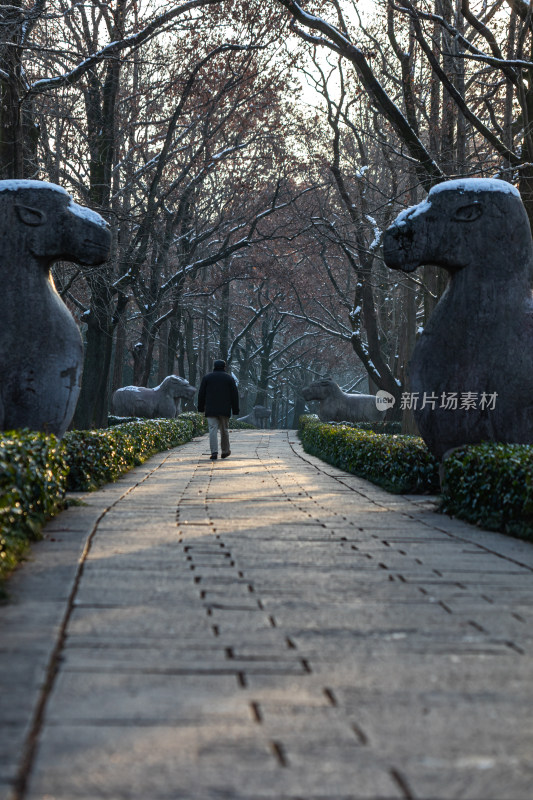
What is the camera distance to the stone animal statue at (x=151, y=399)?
993 inches

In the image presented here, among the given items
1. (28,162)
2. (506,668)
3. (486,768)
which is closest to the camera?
(486,768)

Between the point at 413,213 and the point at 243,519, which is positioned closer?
the point at 243,519

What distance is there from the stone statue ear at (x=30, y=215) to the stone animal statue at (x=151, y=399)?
16.2 m

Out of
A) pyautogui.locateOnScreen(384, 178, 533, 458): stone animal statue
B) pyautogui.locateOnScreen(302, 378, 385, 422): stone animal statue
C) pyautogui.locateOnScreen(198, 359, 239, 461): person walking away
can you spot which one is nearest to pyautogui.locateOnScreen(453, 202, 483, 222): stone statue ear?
pyautogui.locateOnScreen(384, 178, 533, 458): stone animal statue

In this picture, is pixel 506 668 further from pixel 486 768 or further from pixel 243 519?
pixel 243 519

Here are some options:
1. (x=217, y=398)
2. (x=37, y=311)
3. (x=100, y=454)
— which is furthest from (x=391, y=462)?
(x=217, y=398)

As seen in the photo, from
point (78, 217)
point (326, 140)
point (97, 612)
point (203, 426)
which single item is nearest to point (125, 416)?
point (203, 426)

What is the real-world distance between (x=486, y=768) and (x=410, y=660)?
99 cm

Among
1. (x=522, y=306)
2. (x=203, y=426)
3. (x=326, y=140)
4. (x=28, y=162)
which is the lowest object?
(x=203, y=426)

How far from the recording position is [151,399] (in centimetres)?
2528

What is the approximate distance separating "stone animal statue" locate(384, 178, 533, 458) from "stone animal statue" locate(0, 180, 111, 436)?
12.7 feet

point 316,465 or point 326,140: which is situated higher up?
point 326,140

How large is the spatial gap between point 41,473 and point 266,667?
3672 mm

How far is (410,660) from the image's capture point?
3.38 metres
